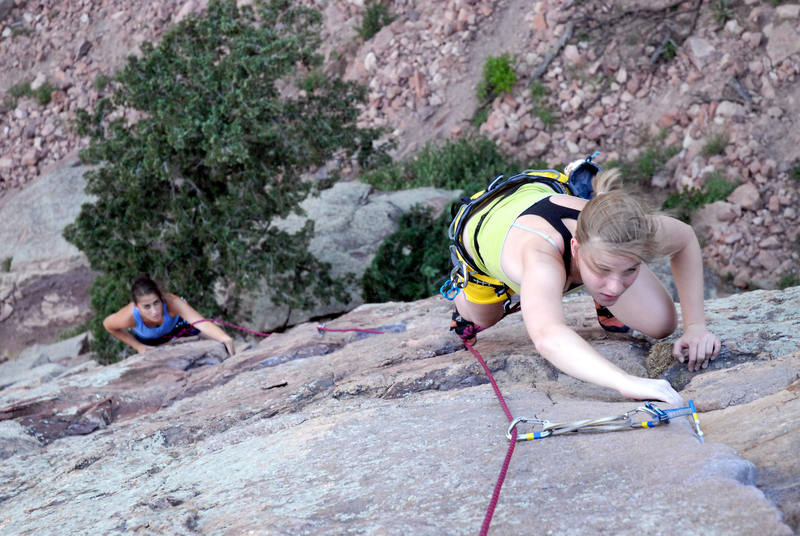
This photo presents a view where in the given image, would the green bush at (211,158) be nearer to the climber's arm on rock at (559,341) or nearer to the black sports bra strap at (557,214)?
the black sports bra strap at (557,214)

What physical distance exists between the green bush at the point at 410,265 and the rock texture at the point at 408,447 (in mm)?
3279

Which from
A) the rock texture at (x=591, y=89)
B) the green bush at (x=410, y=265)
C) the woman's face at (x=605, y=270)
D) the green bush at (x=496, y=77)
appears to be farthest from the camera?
the green bush at (x=496, y=77)

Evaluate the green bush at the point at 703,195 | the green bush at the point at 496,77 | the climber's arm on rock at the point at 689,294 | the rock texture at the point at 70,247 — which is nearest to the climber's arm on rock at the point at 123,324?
the rock texture at the point at 70,247

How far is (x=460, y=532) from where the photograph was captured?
1934 millimetres

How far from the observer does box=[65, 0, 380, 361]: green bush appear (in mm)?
6852

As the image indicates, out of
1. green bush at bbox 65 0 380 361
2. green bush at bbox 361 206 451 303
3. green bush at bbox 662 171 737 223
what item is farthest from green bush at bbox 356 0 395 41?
green bush at bbox 662 171 737 223

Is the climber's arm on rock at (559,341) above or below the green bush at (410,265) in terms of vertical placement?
above

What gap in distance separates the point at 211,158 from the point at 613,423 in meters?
5.20

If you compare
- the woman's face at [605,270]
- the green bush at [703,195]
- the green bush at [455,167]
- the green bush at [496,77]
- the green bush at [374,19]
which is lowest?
the green bush at [703,195]

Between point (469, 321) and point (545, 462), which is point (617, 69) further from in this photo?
point (545, 462)

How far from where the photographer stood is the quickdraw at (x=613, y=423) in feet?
7.65

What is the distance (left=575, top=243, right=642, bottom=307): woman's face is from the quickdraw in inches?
15.5

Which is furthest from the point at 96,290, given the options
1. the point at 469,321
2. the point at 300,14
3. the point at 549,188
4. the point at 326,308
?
the point at 549,188

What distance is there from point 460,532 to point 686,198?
24.4 ft
